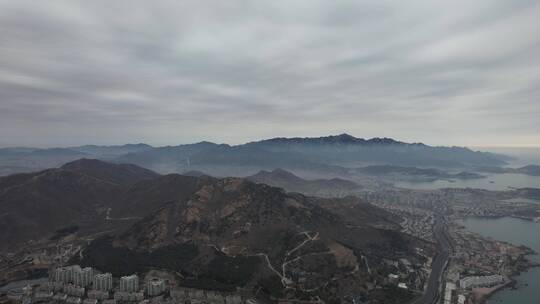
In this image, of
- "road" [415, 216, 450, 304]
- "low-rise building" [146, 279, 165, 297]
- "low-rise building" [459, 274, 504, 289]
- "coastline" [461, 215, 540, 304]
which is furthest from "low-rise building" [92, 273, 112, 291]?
"low-rise building" [459, 274, 504, 289]

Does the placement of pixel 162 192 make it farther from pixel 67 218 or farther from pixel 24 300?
pixel 24 300

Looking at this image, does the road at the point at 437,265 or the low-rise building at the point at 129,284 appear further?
the road at the point at 437,265

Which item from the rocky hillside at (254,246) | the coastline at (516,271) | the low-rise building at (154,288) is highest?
A: the rocky hillside at (254,246)

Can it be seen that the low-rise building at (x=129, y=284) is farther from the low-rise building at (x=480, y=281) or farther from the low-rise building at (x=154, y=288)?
the low-rise building at (x=480, y=281)

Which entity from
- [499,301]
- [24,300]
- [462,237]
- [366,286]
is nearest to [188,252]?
[24,300]

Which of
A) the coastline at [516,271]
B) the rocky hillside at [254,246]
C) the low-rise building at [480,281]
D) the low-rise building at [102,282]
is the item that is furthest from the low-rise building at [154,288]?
A: the low-rise building at [480,281]

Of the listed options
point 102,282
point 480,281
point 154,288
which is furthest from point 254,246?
point 480,281

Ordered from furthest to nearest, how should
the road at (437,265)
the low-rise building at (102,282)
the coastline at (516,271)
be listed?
the coastline at (516,271), the road at (437,265), the low-rise building at (102,282)

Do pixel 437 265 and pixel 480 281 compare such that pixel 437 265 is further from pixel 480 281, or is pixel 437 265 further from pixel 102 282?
pixel 102 282

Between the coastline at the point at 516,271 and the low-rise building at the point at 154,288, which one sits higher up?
the low-rise building at the point at 154,288
